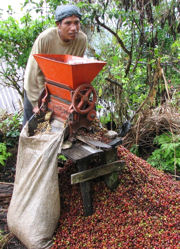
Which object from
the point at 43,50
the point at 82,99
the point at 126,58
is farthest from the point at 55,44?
the point at 126,58

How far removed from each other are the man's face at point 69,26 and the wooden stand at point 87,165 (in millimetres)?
1177

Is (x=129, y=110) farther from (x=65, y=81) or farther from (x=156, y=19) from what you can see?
(x=65, y=81)

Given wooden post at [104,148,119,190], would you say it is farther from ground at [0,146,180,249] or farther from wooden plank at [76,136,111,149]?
wooden plank at [76,136,111,149]

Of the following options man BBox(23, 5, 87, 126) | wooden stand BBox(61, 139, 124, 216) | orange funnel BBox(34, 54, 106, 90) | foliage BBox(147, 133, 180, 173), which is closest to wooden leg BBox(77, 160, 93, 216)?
wooden stand BBox(61, 139, 124, 216)

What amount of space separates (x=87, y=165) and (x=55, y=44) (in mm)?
1458

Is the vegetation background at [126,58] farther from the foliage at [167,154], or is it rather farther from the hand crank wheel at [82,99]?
the hand crank wheel at [82,99]

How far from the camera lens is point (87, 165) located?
2.64 metres

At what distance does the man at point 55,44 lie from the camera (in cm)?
256

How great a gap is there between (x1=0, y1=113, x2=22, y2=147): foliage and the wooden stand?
7.23 ft

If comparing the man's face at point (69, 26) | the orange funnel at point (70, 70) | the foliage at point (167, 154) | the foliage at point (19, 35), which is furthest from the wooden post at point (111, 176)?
the foliage at point (19, 35)

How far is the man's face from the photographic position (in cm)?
253

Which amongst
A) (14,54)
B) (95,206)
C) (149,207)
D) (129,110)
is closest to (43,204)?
(95,206)

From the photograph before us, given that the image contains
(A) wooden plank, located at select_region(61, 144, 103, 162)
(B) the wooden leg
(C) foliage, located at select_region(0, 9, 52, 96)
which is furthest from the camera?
(C) foliage, located at select_region(0, 9, 52, 96)

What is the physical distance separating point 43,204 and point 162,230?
122cm
